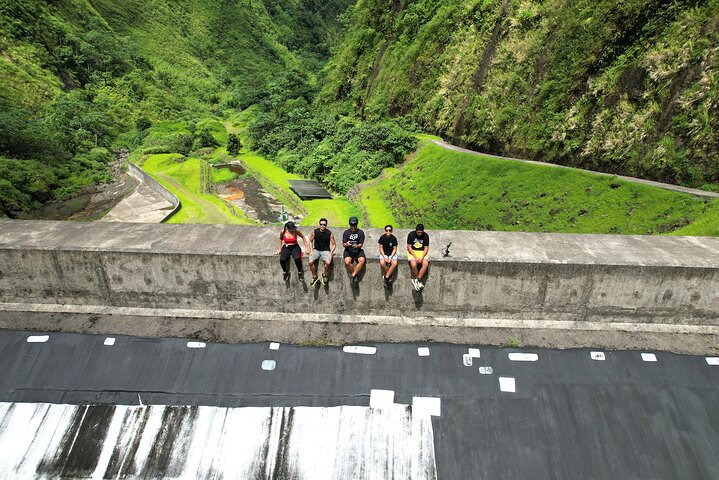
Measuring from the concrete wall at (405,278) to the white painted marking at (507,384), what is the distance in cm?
105

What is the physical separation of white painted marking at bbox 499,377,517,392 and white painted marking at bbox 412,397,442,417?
875mm

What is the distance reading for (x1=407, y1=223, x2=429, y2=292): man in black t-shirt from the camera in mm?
5738

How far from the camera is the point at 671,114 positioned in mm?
18422

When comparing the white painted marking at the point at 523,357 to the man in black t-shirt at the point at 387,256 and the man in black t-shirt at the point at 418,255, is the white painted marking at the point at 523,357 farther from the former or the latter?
the man in black t-shirt at the point at 387,256

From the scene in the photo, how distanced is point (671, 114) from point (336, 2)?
147 meters

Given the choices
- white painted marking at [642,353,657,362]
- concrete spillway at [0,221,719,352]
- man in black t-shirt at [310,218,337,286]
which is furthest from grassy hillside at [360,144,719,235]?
man in black t-shirt at [310,218,337,286]

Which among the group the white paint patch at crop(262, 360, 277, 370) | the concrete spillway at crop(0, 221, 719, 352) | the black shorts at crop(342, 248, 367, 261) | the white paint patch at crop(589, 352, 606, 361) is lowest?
the white paint patch at crop(262, 360, 277, 370)

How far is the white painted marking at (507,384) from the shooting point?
17.2ft

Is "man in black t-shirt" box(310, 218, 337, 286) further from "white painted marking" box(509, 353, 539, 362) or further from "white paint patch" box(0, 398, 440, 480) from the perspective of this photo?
"white painted marking" box(509, 353, 539, 362)

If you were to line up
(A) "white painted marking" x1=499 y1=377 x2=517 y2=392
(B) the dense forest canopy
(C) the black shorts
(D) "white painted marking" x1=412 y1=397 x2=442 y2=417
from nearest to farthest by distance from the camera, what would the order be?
(D) "white painted marking" x1=412 y1=397 x2=442 y2=417 → (A) "white painted marking" x1=499 y1=377 x2=517 y2=392 → (C) the black shorts → (B) the dense forest canopy

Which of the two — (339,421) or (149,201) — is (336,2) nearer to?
(149,201)

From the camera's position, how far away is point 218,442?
4.91 meters

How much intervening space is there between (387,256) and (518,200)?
19013mm

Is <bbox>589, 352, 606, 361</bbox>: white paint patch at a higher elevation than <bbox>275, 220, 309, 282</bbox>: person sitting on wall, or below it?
below
